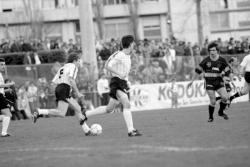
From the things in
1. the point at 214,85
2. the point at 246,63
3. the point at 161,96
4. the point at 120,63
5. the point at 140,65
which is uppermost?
the point at 120,63

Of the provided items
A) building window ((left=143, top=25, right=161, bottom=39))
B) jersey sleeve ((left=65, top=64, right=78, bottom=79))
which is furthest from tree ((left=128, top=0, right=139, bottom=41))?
jersey sleeve ((left=65, top=64, right=78, bottom=79))

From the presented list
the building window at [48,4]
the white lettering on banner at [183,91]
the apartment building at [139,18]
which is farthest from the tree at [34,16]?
the white lettering on banner at [183,91]

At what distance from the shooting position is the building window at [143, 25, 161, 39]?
174ft

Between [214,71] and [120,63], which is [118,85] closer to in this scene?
[120,63]

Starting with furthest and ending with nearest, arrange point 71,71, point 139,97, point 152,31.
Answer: point 152,31, point 139,97, point 71,71

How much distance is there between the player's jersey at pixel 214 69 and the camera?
15.9m

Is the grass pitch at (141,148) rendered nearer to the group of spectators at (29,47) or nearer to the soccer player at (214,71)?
the soccer player at (214,71)

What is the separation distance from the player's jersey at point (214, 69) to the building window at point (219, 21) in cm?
3916

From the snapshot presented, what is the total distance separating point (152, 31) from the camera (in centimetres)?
5338

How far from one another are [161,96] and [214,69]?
13.4 m

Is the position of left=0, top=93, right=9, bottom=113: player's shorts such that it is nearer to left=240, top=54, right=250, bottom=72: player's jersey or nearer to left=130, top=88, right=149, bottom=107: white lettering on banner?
left=240, top=54, right=250, bottom=72: player's jersey

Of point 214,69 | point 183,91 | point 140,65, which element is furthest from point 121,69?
point 183,91

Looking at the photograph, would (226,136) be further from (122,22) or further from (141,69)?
(122,22)

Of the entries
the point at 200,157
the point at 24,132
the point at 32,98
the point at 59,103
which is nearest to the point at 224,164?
the point at 200,157
